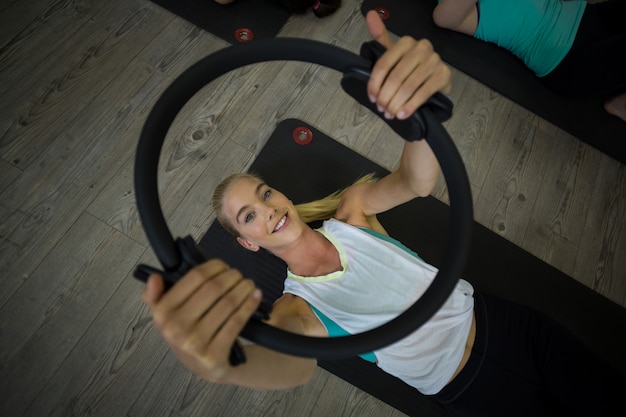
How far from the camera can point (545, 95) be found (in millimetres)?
2445

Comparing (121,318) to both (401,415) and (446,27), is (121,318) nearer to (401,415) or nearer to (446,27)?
(401,415)

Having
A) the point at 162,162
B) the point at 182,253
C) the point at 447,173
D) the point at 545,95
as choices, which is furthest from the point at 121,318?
the point at 545,95

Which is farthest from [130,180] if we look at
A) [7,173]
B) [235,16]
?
[235,16]

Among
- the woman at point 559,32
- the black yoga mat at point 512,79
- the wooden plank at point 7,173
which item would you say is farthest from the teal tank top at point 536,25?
the wooden plank at point 7,173

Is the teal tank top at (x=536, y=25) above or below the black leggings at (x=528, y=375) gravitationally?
above

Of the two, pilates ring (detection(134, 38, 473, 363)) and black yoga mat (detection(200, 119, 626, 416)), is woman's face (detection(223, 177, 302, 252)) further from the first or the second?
pilates ring (detection(134, 38, 473, 363))

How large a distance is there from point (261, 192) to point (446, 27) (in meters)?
1.77

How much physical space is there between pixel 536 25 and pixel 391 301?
193cm

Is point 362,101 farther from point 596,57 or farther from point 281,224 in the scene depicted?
point 596,57

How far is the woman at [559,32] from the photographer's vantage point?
2.26 metres

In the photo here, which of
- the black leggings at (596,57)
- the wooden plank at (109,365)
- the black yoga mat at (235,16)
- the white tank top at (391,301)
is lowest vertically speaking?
the wooden plank at (109,365)

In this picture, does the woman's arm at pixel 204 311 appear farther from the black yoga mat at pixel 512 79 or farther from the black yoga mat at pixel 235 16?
the black yoga mat at pixel 512 79

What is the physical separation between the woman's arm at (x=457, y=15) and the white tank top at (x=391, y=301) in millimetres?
1574

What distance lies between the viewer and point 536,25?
2.31 m
